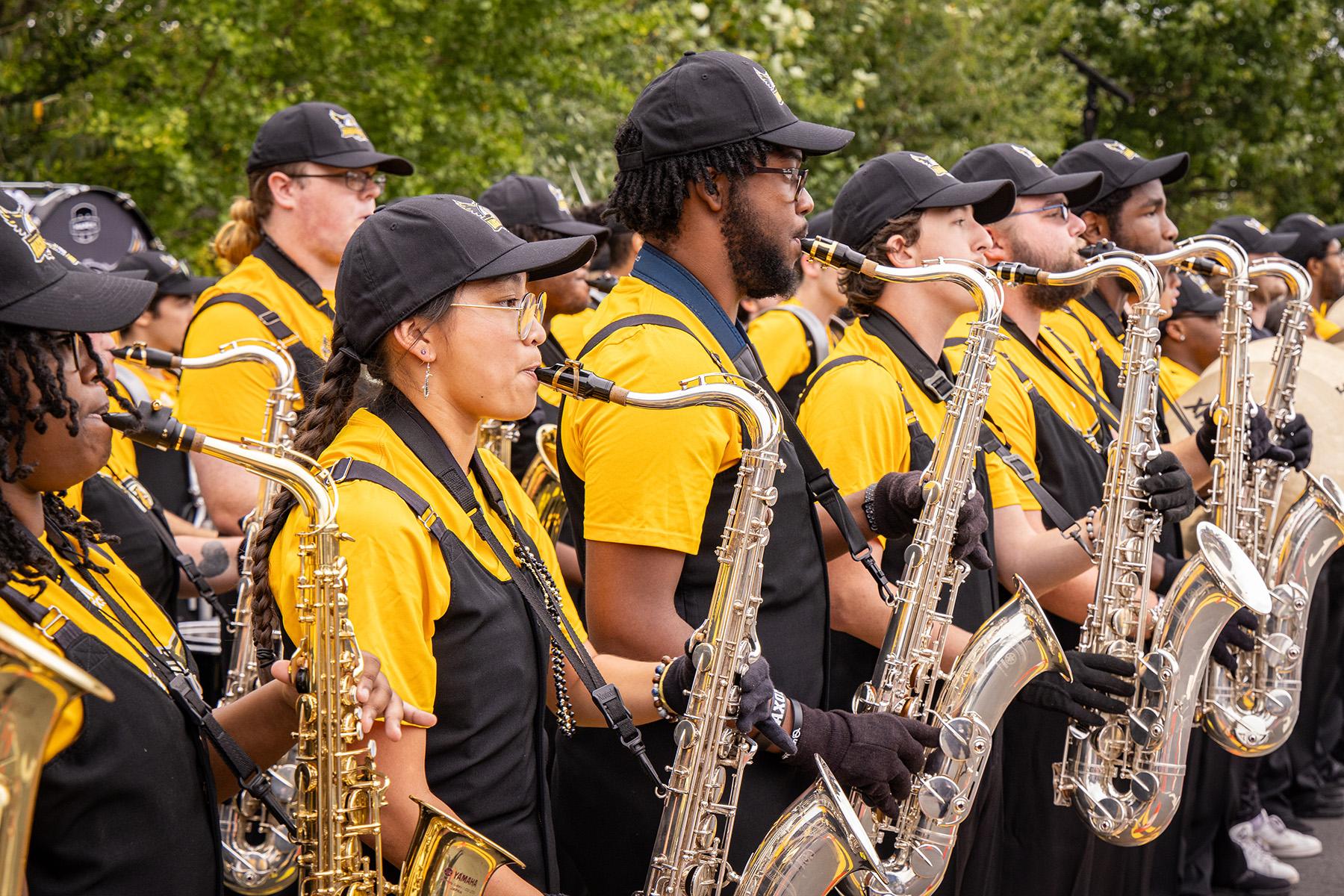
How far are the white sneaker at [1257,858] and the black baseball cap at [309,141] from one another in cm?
535

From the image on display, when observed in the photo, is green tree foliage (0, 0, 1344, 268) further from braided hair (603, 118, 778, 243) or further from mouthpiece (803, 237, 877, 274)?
mouthpiece (803, 237, 877, 274)

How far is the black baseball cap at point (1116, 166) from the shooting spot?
6.31 meters

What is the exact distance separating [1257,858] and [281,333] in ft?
18.0

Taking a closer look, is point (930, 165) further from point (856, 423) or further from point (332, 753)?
point (332, 753)

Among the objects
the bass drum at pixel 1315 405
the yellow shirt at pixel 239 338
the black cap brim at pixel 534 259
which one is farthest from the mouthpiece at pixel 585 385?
the bass drum at pixel 1315 405

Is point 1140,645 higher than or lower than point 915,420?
lower

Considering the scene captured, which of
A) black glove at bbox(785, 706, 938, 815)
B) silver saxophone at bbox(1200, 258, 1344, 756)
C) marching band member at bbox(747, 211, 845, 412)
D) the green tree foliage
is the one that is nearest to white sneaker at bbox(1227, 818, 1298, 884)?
silver saxophone at bbox(1200, 258, 1344, 756)

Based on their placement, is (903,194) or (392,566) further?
(903,194)

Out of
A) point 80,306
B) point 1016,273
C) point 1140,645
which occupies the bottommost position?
point 80,306

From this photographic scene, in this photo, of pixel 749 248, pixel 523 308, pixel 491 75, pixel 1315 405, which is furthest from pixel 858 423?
pixel 491 75

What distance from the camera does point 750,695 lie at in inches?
122

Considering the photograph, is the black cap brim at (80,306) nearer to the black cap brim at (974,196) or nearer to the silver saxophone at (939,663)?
the silver saxophone at (939,663)

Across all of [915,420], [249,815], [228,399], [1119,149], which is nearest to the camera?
[915,420]

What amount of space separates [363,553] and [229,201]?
27.7ft
